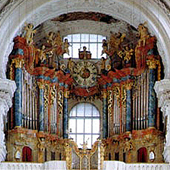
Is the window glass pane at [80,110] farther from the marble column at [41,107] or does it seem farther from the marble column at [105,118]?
the marble column at [41,107]

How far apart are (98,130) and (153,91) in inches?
158

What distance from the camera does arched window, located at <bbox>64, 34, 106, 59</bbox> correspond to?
140 ft

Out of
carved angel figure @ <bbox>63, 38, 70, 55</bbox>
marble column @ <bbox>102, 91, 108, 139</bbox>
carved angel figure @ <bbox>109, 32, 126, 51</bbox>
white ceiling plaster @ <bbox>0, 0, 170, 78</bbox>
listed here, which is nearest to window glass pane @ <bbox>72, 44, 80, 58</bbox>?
carved angel figure @ <bbox>63, 38, 70, 55</bbox>

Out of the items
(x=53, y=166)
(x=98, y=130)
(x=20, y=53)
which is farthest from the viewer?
(x=98, y=130)

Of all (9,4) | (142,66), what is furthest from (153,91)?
(9,4)

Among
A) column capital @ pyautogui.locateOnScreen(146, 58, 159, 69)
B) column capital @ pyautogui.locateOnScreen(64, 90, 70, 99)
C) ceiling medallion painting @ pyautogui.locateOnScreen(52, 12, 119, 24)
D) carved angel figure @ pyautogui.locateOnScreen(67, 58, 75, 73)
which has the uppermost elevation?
ceiling medallion painting @ pyautogui.locateOnScreen(52, 12, 119, 24)

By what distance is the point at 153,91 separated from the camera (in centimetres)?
3872

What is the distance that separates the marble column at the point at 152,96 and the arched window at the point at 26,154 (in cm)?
501

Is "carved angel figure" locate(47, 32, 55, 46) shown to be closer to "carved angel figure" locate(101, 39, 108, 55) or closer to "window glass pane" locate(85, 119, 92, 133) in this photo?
"carved angel figure" locate(101, 39, 108, 55)

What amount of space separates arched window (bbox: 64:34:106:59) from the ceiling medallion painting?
118 cm

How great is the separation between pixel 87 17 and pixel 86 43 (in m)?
1.50

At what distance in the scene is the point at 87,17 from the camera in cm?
4178

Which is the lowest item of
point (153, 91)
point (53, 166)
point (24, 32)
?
point (53, 166)

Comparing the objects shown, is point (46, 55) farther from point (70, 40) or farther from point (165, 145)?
point (165, 145)
